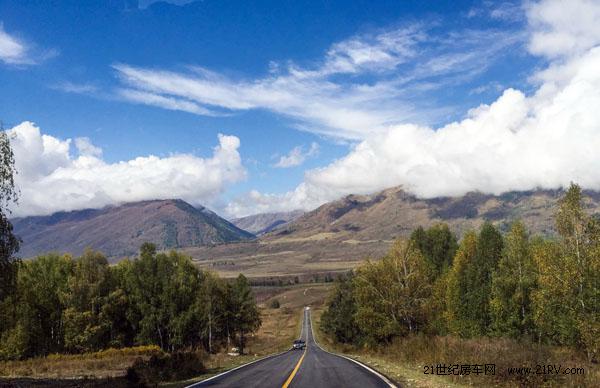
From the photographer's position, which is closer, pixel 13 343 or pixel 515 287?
pixel 515 287

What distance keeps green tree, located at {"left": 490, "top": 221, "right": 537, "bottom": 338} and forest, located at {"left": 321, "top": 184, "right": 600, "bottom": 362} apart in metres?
0.12

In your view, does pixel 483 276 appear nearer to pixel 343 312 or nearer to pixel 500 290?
pixel 500 290

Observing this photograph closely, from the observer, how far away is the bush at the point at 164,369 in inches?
859

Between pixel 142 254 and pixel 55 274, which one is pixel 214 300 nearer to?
pixel 142 254

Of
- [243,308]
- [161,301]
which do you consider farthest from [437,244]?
[161,301]

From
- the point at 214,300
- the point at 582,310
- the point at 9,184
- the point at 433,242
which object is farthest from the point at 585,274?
the point at 214,300

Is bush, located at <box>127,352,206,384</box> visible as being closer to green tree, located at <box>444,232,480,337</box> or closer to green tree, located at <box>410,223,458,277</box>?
green tree, located at <box>444,232,480,337</box>

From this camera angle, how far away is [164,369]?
25.2m

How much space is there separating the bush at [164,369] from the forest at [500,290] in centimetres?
1982

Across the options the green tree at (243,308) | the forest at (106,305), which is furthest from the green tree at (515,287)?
the green tree at (243,308)

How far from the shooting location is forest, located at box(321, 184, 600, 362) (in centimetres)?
3972

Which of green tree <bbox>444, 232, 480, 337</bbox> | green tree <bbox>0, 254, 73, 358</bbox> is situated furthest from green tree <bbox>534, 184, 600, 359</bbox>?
green tree <bbox>0, 254, 73, 358</bbox>

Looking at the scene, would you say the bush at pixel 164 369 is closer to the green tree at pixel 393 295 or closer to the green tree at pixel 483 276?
the green tree at pixel 393 295

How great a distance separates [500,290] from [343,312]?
3294 centimetres
